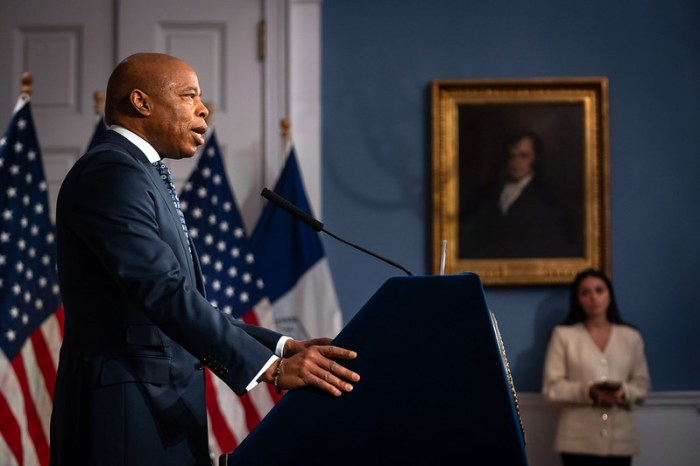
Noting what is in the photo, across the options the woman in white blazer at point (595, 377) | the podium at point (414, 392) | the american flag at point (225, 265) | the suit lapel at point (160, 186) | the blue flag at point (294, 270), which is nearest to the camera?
the podium at point (414, 392)

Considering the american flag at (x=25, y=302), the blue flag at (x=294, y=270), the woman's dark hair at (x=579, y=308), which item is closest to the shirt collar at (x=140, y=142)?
the american flag at (x=25, y=302)

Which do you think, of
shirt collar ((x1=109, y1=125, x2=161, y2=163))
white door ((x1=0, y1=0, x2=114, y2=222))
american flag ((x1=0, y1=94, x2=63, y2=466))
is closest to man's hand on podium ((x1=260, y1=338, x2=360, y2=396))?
shirt collar ((x1=109, y1=125, x2=161, y2=163))

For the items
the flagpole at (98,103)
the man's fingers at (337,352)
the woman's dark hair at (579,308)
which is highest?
the flagpole at (98,103)

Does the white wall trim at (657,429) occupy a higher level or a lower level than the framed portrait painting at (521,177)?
lower

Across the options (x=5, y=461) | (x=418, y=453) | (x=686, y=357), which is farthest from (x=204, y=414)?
(x=686, y=357)

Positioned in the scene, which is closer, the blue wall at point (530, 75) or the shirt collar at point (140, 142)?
the shirt collar at point (140, 142)

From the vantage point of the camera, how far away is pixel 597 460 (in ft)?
16.1

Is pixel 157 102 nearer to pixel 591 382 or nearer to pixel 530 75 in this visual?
pixel 591 382

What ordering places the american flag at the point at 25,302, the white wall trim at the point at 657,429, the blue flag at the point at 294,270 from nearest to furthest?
the american flag at the point at 25,302 → the blue flag at the point at 294,270 → the white wall trim at the point at 657,429

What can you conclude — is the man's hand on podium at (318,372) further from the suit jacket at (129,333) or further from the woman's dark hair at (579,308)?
the woman's dark hair at (579,308)

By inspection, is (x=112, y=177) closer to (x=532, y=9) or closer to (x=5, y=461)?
(x=5, y=461)

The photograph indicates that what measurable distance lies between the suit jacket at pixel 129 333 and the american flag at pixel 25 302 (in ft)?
8.41

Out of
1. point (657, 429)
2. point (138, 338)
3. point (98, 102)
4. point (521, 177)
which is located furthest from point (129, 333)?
point (657, 429)

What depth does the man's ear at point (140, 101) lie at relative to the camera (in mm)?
1960
